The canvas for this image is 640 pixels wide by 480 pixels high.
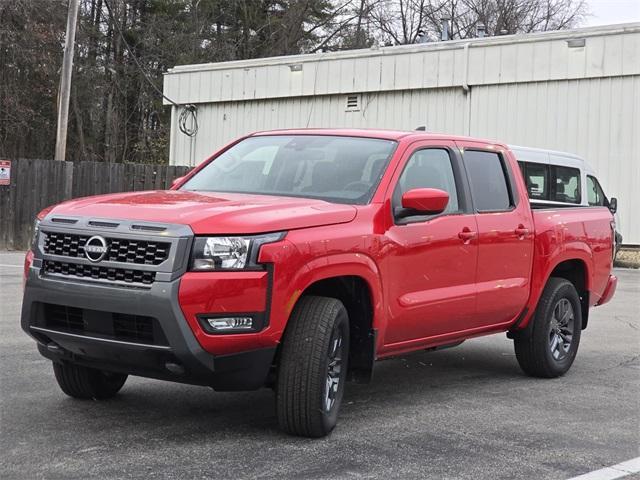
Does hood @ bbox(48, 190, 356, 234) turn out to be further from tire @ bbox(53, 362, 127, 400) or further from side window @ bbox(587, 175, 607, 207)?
side window @ bbox(587, 175, 607, 207)

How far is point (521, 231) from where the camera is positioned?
23.6 feet

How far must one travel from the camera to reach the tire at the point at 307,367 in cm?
513

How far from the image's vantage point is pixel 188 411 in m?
5.99

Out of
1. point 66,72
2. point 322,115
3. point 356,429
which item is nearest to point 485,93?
point 322,115

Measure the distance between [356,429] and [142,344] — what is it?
4.95 ft

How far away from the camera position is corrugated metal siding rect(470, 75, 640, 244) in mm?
21859

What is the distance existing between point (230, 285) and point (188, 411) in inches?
59.3

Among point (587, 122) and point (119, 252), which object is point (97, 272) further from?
point (587, 122)

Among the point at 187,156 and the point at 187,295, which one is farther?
the point at 187,156

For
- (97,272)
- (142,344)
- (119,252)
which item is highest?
(119,252)

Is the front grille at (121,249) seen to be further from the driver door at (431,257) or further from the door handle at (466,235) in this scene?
the door handle at (466,235)

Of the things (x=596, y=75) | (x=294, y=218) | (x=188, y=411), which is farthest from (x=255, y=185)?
(x=596, y=75)

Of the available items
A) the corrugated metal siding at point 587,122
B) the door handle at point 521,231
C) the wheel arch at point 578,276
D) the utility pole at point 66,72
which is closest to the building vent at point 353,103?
the corrugated metal siding at point 587,122

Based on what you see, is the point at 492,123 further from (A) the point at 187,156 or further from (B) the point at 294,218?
(B) the point at 294,218
